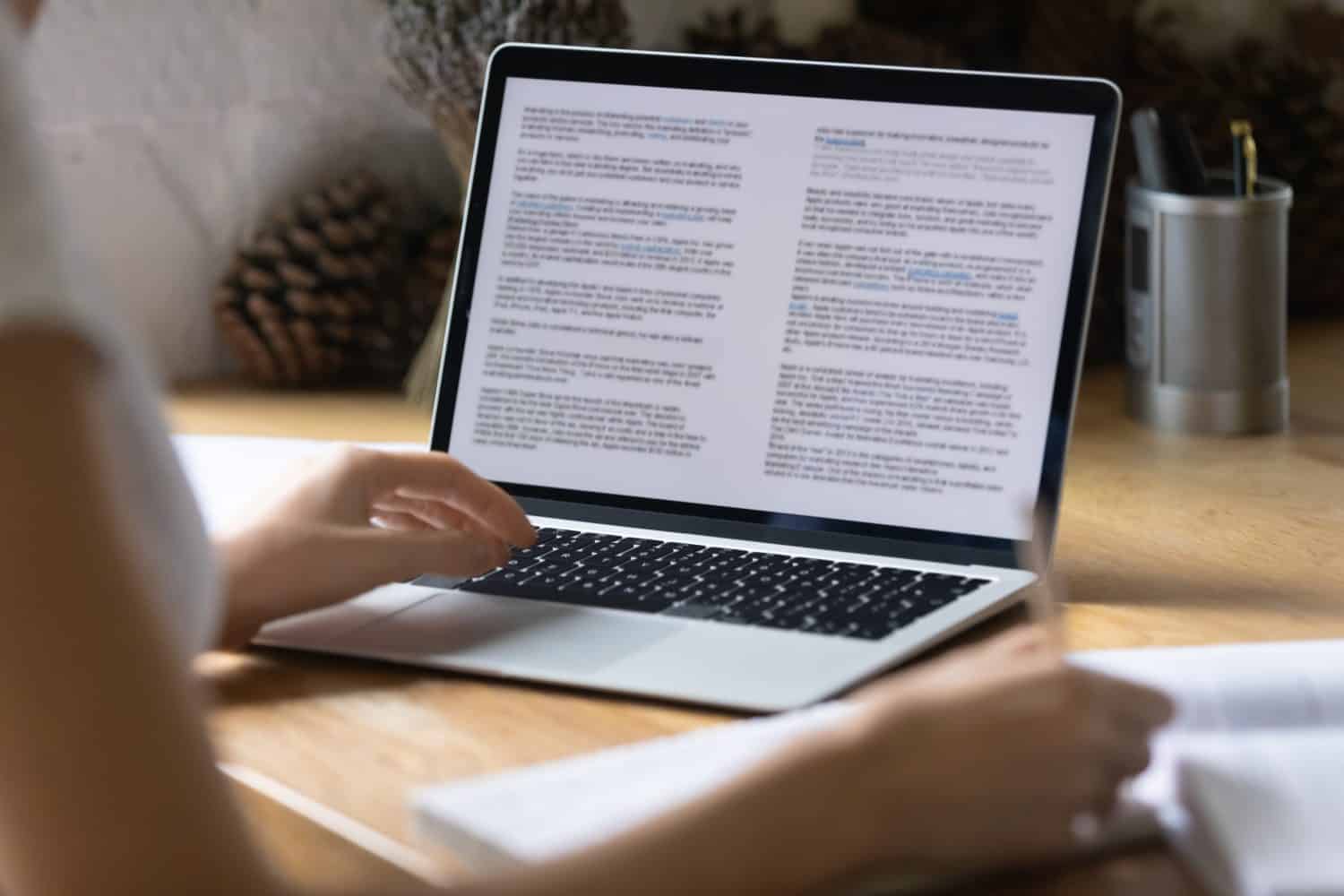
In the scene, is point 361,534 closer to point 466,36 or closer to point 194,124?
point 466,36

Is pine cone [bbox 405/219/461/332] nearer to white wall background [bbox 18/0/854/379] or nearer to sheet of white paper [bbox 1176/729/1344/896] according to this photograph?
white wall background [bbox 18/0/854/379]

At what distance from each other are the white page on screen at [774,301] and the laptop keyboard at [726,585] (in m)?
0.05

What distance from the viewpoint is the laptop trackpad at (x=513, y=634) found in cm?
75

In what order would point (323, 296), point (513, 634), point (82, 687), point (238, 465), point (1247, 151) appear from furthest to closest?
point (323, 296), point (1247, 151), point (238, 465), point (513, 634), point (82, 687)

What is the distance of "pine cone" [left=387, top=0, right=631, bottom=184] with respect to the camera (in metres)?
1.29

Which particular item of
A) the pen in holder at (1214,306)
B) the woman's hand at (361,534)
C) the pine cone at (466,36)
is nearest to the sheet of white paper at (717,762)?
the woman's hand at (361,534)

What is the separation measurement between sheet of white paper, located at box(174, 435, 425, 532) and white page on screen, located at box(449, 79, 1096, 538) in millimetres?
102

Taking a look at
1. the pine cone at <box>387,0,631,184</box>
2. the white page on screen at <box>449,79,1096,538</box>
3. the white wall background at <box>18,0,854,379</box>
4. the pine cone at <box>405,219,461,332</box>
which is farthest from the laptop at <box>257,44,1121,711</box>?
the white wall background at <box>18,0,854,379</box>

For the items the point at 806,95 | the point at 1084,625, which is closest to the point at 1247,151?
the point at 806,95

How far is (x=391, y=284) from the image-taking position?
1.45 metres

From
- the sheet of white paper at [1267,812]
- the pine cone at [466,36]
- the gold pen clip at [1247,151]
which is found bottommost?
the sheet of white paper at [1267,812]

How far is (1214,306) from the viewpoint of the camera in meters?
1.18

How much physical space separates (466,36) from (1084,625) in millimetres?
703

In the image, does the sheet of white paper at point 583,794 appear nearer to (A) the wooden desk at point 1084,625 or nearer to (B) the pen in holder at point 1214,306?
(A) the wooden desk at point 1084,625
